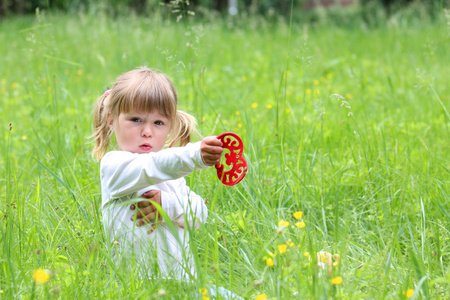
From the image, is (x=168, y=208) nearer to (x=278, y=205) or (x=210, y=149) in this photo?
(x=210, y=149)

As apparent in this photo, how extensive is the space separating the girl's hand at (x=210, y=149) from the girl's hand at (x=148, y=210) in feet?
1.09

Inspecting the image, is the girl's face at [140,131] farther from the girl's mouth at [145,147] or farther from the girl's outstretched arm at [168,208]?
the girl's outstretched arm at [168,208]

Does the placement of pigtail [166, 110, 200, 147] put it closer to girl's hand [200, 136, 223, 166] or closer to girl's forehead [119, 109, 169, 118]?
girl's forehead [119, 109, 169, 118]

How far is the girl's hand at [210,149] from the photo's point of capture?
5.64 feet

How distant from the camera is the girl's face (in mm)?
2018

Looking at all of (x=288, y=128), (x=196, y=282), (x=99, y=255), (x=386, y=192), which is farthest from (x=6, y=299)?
(x=288, y=128)

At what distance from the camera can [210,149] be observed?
1722 mm

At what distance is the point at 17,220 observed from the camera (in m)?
Answer: 2.20

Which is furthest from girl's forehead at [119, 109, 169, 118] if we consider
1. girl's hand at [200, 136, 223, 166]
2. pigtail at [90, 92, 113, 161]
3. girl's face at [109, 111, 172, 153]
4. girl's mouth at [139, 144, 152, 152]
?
girl's hand at [200, 136, 223, 166]

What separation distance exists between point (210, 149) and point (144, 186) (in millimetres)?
337

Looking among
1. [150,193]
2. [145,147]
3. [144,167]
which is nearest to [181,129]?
[145,147]

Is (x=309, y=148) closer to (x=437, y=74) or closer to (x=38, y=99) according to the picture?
(x=38, y=99)

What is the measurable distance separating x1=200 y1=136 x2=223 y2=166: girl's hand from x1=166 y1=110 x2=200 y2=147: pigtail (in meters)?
0.52

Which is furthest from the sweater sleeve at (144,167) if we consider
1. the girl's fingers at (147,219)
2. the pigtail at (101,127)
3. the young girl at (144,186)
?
the pigtail at (101,127)
